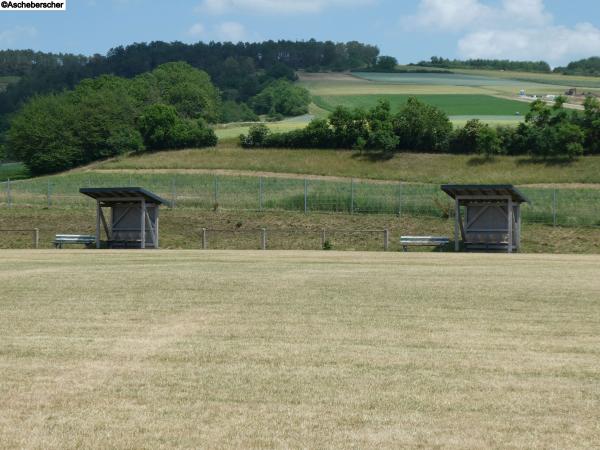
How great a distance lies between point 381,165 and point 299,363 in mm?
76501

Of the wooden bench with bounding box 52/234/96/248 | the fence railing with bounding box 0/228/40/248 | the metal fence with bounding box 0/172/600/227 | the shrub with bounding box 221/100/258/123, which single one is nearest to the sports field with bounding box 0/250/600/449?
the wooden bench with bounding box 52/234/96/248

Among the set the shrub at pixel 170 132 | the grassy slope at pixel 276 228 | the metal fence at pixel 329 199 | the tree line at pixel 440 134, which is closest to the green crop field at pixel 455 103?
the shrub at pixel 170 132

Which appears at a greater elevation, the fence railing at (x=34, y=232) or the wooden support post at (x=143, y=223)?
the wooden support post at (x=143, y=223)

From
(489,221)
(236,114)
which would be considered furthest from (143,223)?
(236,114)

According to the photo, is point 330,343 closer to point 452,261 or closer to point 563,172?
point 452,261

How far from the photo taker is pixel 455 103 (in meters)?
134

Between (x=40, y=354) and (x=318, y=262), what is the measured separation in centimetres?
1922

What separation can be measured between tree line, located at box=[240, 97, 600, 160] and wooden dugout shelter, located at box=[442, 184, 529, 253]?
4240cm

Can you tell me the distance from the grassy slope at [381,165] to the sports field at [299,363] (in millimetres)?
56284

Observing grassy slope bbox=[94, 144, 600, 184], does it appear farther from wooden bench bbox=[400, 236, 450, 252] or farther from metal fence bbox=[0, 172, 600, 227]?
wooden bench bbox=[400, 236, 450, 252]

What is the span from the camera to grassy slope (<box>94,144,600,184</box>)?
80.4m

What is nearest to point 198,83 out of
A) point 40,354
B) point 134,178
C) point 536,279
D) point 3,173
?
point 3,173

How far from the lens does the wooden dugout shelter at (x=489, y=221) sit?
42812 millimetres

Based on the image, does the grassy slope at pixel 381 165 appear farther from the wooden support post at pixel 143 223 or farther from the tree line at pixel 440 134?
the wooden support post at pixel 143 223
